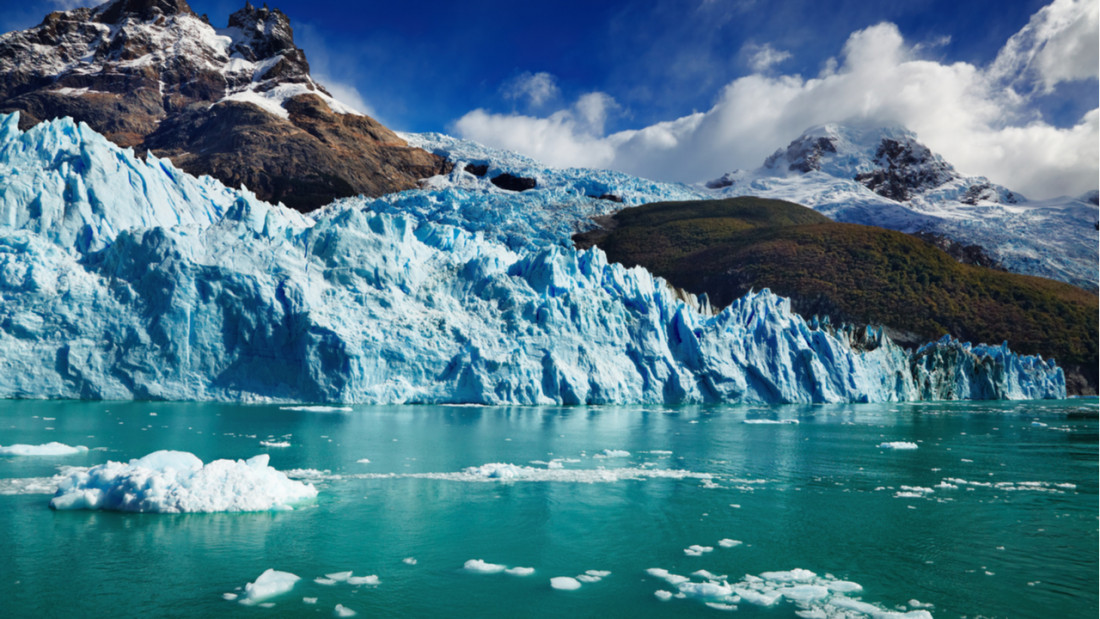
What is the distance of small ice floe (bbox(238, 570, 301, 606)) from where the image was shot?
259 inches

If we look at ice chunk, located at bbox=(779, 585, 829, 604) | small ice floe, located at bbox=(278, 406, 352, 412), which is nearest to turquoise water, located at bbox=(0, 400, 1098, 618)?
ice chunk, located at bbox=(779, 585, 829, 604)

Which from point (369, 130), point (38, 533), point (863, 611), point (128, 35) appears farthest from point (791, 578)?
point (128, 35)

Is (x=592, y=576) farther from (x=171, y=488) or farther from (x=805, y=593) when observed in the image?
(x=171, y=488)

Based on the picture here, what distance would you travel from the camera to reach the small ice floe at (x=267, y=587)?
6.59m

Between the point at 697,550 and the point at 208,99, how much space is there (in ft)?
378

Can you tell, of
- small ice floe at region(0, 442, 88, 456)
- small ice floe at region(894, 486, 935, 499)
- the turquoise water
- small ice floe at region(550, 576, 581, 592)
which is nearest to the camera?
the turquoise water

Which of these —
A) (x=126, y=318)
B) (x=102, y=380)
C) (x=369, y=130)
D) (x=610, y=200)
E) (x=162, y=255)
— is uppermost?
(x=369, y=130)

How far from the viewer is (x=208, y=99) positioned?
10631 cm

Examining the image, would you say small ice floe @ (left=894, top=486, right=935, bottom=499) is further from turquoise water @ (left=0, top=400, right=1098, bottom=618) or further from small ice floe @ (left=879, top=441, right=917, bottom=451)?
small ice floe @ (left=879, top=441, right=917, bottom=451)

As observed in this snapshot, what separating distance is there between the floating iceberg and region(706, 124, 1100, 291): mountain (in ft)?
350

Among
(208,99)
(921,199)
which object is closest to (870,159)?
(921,199)

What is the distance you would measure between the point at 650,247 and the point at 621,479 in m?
72.8

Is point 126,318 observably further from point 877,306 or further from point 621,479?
point 877,306

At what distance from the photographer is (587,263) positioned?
117 ft
